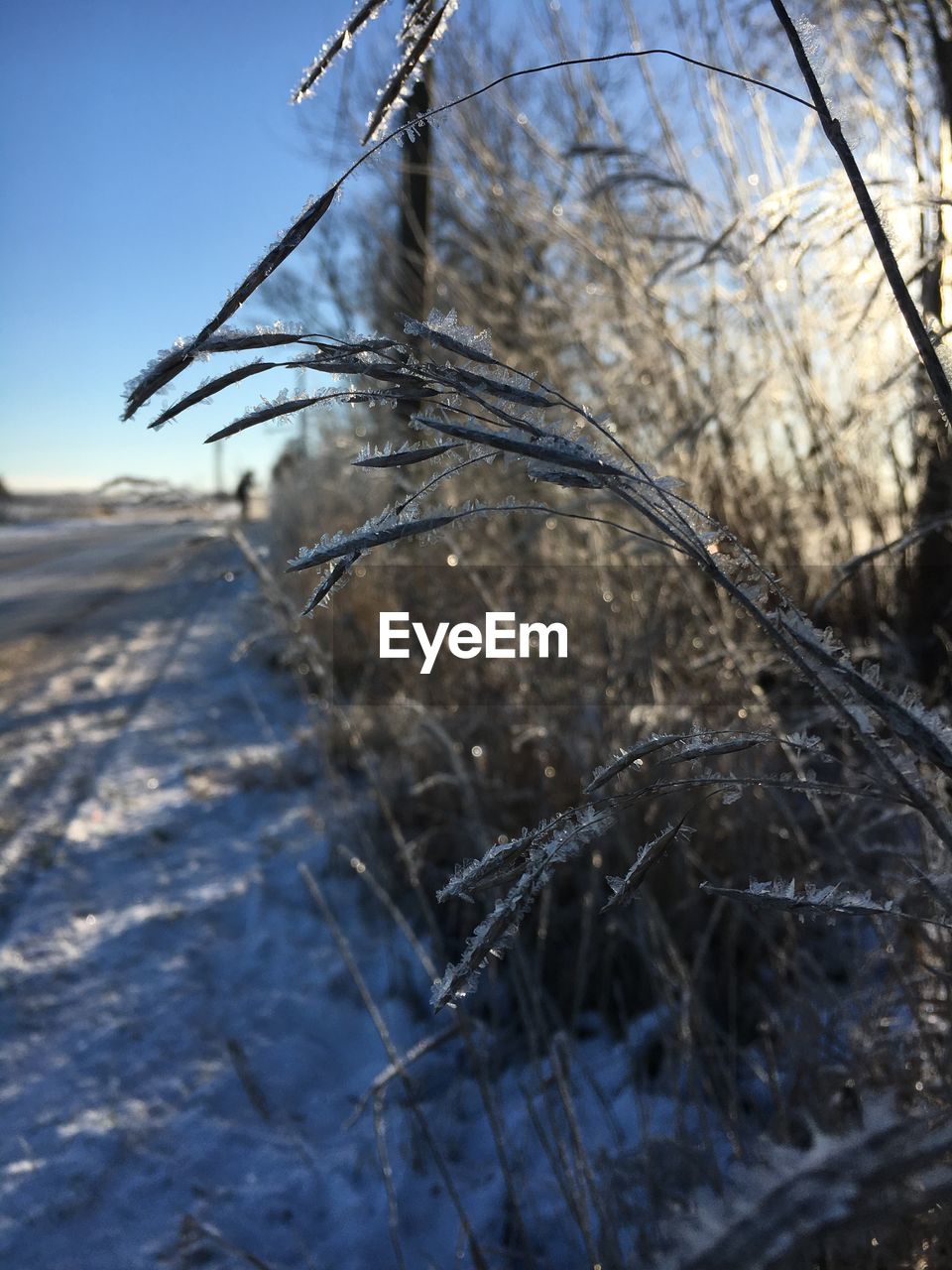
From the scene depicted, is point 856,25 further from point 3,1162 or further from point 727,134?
point 3,1162

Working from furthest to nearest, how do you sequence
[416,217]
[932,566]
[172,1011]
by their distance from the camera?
1. [416,217]
2. [932,566]
3. [172,1011]

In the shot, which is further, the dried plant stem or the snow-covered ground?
the snow-covered ground

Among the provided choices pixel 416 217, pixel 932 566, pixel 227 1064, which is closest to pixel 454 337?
pixel 227 1064

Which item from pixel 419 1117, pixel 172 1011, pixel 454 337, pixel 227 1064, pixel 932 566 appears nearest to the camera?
pixel 454 337

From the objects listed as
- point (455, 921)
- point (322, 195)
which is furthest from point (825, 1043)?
point (322, 195)

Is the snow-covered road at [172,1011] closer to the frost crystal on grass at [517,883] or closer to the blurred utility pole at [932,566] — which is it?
the frost crystal on grass at [517,883]

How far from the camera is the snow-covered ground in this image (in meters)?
1.47

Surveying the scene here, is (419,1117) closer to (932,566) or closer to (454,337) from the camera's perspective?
(454,337)

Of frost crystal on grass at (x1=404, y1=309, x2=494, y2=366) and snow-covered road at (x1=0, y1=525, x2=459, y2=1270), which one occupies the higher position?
frost crystal on grass at (x1=404, y1=309, x2=494, y2=366)

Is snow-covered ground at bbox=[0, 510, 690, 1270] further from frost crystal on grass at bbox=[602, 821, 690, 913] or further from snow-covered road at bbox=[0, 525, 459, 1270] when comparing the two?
frost crystal on grass at bbox=[602, 821, 690, 913]

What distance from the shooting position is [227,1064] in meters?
1.88

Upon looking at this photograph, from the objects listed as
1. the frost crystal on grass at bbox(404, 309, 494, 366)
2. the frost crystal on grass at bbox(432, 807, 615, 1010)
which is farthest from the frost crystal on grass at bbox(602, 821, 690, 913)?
the frost crystal on grass at bbox(404, 309, 494, 366)

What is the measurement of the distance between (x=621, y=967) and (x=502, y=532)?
4.93ft

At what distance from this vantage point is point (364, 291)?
10.2 meters
